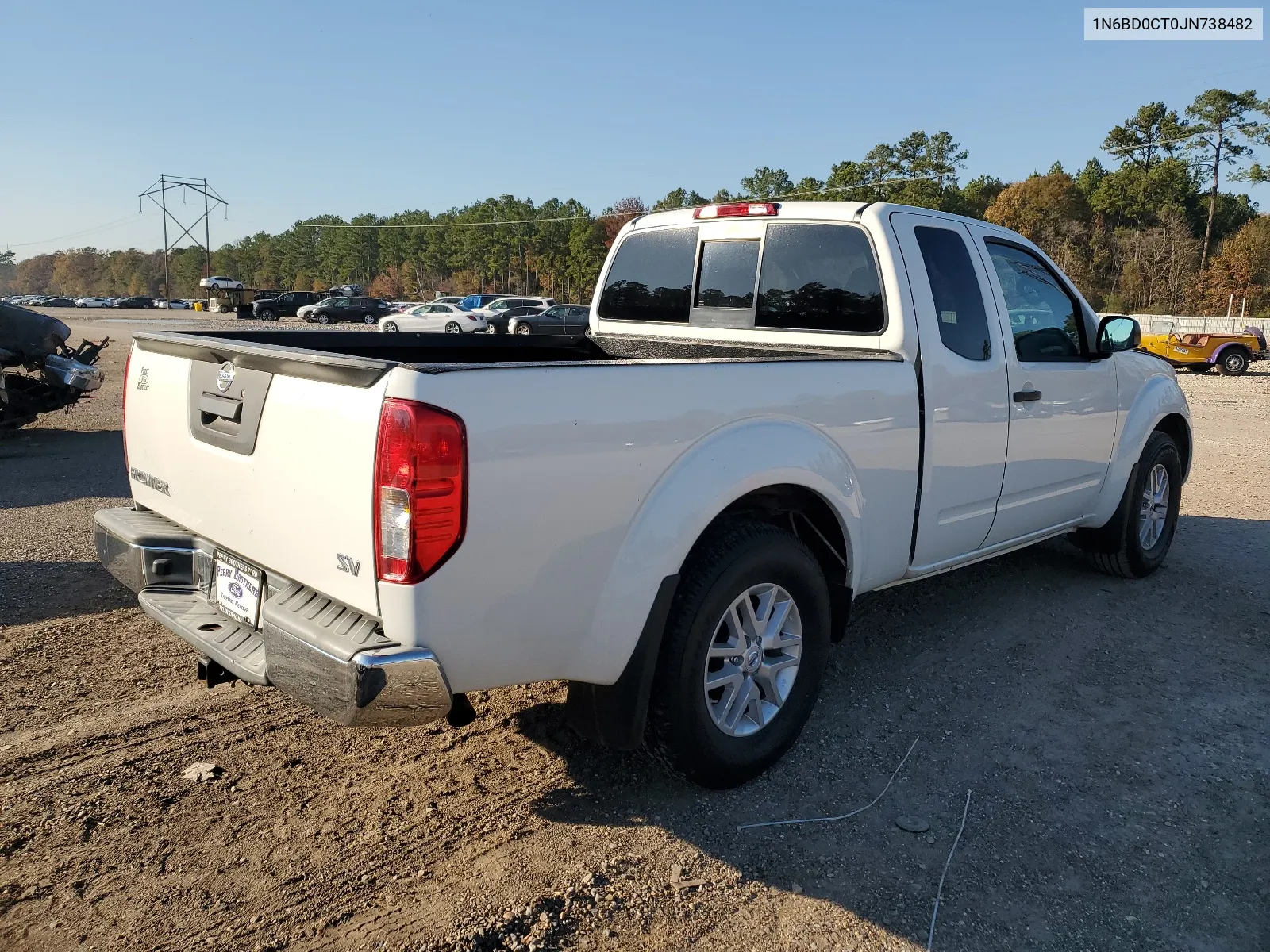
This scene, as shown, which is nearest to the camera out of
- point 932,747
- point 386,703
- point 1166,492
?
point 386,703

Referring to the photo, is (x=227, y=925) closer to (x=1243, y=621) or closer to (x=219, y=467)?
(x=219, y=467)

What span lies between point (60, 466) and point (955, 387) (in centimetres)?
900

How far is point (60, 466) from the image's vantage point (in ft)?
30.2

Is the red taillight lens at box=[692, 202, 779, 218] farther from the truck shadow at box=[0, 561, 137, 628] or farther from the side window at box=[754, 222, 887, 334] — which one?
the truck shadow at box=[0, 561, 137, 628]

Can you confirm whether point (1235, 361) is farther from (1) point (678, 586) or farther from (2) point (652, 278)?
(1) point (678, 586)

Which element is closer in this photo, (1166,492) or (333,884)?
(333,884)

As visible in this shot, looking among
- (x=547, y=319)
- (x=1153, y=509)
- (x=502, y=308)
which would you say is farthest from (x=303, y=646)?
(x=502, y=308)

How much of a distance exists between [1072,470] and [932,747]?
2152 millimetres

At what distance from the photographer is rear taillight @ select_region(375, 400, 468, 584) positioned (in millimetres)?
2275

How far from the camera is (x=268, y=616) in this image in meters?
2.56

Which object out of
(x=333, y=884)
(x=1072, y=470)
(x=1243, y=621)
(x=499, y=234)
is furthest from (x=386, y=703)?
(x=499, y=234)

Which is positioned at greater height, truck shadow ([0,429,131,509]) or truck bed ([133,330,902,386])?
truck bed ([133,330,902,386])

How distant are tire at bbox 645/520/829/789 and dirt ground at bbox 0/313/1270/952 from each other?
18 cm

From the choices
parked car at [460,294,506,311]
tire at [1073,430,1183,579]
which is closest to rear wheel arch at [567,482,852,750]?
tire at [1073,430,1183,579]
